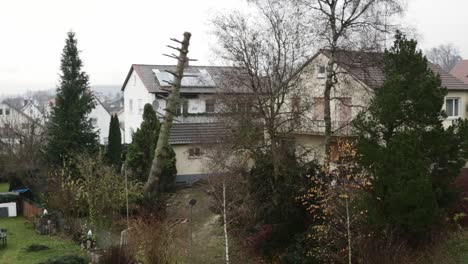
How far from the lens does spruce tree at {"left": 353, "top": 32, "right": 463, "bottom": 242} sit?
1158 cm

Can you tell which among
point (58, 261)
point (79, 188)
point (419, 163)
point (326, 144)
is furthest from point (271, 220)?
point (79, 188)

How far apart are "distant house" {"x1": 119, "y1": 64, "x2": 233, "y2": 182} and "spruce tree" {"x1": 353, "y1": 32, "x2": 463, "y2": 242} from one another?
919 cm

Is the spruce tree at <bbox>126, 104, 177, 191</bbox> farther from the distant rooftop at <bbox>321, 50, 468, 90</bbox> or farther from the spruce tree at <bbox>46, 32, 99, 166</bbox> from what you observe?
the distant rooftop at <bbox>321, 50, 468, 90</bbox>

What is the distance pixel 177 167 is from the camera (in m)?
30.4

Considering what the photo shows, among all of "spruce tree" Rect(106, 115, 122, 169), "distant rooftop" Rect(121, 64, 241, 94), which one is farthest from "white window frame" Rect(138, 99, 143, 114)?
"spruce tree" Rect(106, 115, 122, 169)

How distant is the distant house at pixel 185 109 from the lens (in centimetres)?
2988

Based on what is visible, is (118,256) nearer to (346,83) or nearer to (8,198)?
(346,83)

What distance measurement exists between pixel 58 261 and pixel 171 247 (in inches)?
155

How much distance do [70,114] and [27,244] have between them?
10.9 m

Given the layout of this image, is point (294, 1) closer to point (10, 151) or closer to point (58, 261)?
point (58, 261)

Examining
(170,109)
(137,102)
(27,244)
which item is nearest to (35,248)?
(27,244)

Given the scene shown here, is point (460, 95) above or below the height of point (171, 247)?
above

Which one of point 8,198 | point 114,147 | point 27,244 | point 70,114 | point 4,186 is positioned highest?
point 70,114

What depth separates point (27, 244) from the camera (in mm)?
20172
